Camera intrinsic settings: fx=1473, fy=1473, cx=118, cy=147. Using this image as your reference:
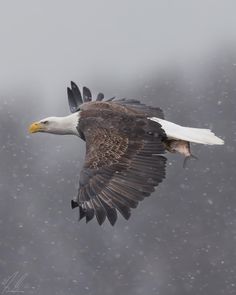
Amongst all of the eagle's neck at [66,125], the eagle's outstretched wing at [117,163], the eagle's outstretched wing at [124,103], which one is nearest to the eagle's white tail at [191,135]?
the eagle's outstretched wing at [117,163]

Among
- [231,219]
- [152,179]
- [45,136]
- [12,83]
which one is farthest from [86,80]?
[152,179]

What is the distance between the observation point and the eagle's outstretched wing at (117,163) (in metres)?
16.6

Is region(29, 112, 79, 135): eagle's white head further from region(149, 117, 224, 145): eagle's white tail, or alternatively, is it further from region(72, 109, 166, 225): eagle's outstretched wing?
region(149, 117, 224, 145): eagle's white tail

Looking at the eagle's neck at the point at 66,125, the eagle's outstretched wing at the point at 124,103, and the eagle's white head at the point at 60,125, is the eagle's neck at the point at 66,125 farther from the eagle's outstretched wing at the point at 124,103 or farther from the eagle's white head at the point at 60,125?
the eagle's outstretched wing at the point at 124,103

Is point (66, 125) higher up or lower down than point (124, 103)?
higher up

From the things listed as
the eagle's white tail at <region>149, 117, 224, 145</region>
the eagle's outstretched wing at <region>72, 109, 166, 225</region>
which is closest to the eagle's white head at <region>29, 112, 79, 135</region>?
the eagle's outstretched wing at <region>72, 109, 166, 225</region>

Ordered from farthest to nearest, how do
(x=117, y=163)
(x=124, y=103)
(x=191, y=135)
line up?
1. (x=124, y=103)
2. (x=191, y=135)
3. (x=117, y=163)

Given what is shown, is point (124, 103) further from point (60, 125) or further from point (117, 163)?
point (117, 163)

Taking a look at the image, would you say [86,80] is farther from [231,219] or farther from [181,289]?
[181,289]

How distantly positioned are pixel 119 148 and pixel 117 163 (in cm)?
28

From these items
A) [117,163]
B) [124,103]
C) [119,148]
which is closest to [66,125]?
[124,103]

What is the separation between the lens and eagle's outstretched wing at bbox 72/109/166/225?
54.4 feet

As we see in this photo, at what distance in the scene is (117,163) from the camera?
682 inches

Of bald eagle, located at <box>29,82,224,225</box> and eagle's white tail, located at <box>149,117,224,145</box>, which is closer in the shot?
bald eagle, located at <box>29,82,224,225</box>
